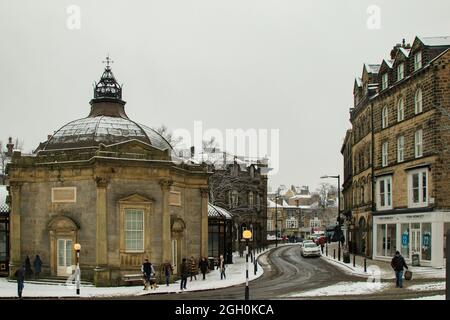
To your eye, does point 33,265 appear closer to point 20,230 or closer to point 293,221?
point 20,230

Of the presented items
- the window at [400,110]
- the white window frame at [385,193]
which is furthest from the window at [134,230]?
the white window frame at [385,193]

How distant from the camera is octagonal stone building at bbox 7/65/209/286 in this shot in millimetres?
28141

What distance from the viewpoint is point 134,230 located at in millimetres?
28812

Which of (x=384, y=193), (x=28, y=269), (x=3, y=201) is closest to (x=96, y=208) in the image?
(x=28, y=269)

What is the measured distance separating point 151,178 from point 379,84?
2245 centimetres

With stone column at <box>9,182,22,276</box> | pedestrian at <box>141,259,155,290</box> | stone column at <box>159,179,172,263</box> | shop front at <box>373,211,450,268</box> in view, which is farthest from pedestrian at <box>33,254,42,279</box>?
shop front at <box>373,211,450,268</box>

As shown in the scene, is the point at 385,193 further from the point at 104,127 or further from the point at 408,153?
the point at 104,127

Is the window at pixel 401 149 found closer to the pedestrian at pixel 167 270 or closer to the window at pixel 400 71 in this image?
the window at pixel 400 71

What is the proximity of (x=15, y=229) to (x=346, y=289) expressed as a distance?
17.3 m

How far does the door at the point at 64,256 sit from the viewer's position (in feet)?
95.8

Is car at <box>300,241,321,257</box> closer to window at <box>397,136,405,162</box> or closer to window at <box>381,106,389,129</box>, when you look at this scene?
window at <box>381,106,389,129</box>

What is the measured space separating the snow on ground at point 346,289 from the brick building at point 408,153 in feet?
33.2

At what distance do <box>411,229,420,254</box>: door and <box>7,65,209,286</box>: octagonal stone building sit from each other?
52.7 ft
